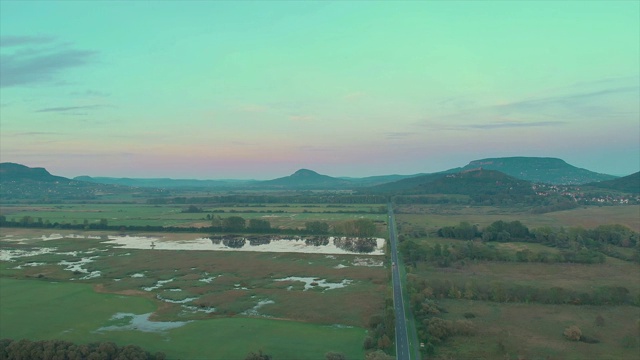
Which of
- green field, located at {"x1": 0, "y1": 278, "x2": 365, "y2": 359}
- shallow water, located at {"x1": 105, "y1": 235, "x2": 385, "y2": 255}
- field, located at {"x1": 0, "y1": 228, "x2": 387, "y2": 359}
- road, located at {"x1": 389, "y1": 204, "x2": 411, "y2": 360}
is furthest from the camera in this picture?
shallow water, located at {"x1": 105, "y1": 235, "x2": 385, "y2": 255}

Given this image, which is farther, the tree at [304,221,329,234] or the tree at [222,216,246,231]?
the tree at [222,216,246,231]

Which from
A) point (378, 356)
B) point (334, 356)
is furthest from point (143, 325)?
point (378, 356)

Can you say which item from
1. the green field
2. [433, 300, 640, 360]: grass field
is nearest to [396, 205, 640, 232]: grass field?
[433, 300, 640, 360]: grass field

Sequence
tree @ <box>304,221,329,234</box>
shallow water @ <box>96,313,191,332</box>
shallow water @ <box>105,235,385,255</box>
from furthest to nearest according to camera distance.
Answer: tree @ <box>304,221,329,234</box> < shallow water @ <box>105,235,385,255</box> < shallow water @ <box>96,313,191,332</box>

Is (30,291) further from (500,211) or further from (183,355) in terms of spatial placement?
(500,211)

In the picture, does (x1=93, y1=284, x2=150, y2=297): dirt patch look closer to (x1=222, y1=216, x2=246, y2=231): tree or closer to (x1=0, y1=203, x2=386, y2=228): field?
(x1=222, y1=216, x2=246, y2=231): tree
